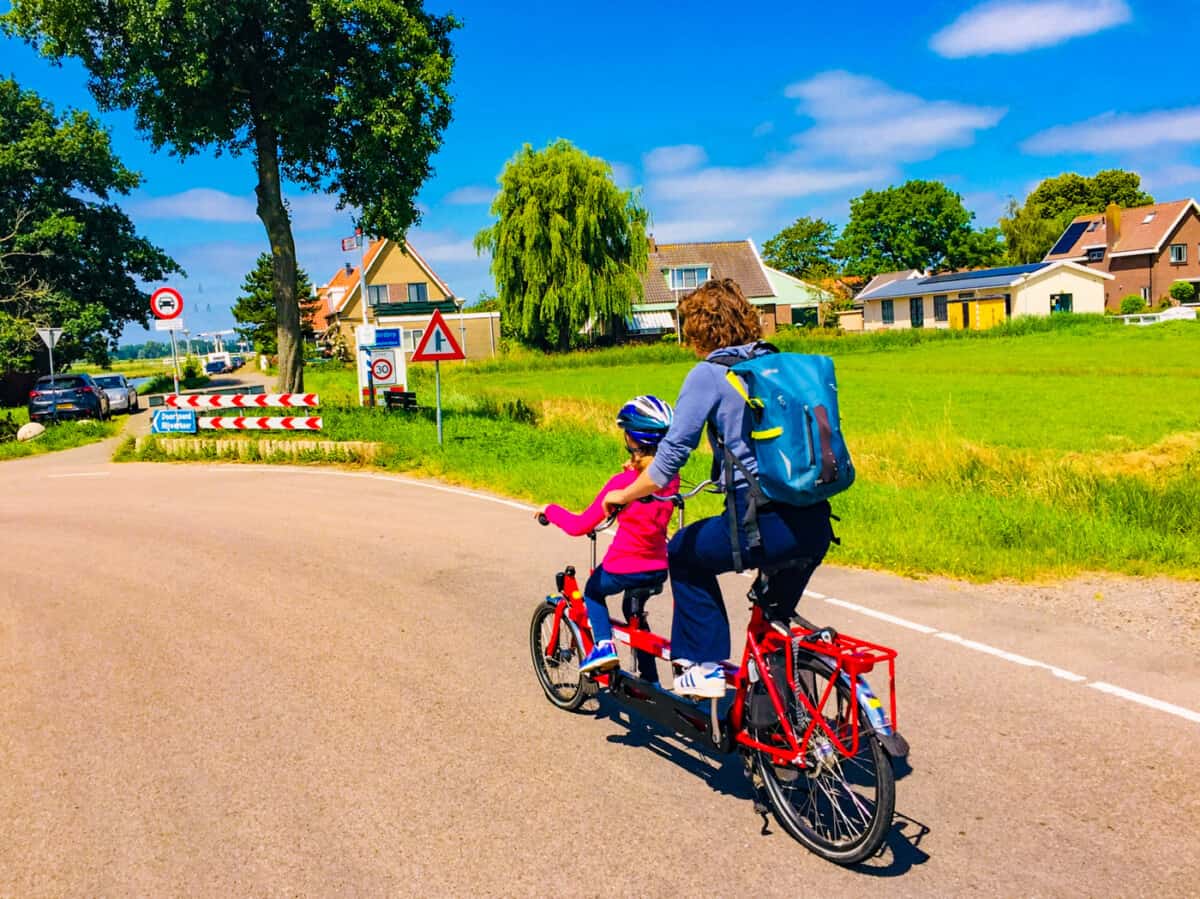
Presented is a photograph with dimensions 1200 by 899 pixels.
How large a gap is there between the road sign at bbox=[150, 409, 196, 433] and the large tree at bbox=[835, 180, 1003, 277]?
87.4 meters

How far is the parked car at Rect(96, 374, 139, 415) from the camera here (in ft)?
112

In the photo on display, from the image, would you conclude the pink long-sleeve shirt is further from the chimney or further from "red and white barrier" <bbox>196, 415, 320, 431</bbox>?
the chimney

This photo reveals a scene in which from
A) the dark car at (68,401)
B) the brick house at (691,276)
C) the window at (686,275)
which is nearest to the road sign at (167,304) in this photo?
the dark car at (68,401)

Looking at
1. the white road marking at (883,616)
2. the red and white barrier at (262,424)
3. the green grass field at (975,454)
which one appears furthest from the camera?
the red and white barrier at (262,424)

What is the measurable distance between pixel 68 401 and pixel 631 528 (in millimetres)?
29935

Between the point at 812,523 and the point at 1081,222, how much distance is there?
89878 millimetres

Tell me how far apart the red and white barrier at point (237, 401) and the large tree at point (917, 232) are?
284 feet

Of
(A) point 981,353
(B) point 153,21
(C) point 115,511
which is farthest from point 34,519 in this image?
(A) point 981,353

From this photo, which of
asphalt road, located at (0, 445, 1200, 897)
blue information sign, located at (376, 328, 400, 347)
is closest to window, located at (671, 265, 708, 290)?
blue information sign, located at (376, 328, 400, 347)

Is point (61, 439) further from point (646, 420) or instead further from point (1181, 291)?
point (1181, 291)

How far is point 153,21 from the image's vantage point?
752 inches

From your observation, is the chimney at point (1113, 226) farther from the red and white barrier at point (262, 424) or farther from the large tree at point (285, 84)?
the red and white barrier at point (262, 424)

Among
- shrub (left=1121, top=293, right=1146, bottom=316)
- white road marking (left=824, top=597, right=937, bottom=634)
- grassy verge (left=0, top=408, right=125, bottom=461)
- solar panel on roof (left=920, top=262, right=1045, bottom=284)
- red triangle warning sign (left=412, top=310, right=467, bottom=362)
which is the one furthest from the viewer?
solar panel on roof (left=920, top=262, right=1045, bottom=284)

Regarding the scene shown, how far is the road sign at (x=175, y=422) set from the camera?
20.0 metres
